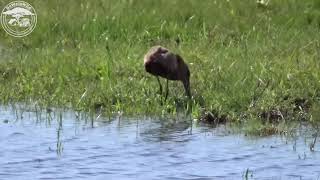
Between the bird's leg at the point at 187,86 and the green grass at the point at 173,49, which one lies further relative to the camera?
the bird's leg at the point at 187,86

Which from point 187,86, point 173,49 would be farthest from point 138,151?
point 173,49

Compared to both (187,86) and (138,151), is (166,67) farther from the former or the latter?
(138,151)

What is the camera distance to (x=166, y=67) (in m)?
11.3

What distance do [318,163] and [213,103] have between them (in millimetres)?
1960

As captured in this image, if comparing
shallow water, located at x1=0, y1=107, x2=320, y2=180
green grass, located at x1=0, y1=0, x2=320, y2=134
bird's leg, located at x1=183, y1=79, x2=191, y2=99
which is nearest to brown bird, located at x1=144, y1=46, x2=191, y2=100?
bird's leg, located at x1=183, y1=79, x2=191, y2=99

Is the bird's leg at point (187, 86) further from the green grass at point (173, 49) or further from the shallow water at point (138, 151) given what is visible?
the shallow water at point (138, 151)

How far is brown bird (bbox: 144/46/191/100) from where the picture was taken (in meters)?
11.3

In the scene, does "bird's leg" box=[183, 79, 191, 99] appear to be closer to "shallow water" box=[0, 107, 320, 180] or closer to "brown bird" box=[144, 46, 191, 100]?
"brown bird" box=[144, 46, 191, 100]

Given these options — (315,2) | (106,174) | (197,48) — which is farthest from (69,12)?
(106,174)

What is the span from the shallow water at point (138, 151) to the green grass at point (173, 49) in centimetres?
44

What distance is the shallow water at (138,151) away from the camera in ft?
27.8

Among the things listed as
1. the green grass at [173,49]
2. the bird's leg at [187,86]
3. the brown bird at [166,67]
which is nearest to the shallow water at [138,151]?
the green grass at [173,49]

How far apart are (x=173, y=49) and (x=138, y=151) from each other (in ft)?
12.8

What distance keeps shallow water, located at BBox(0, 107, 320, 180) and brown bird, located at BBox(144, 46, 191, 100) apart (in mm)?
999
